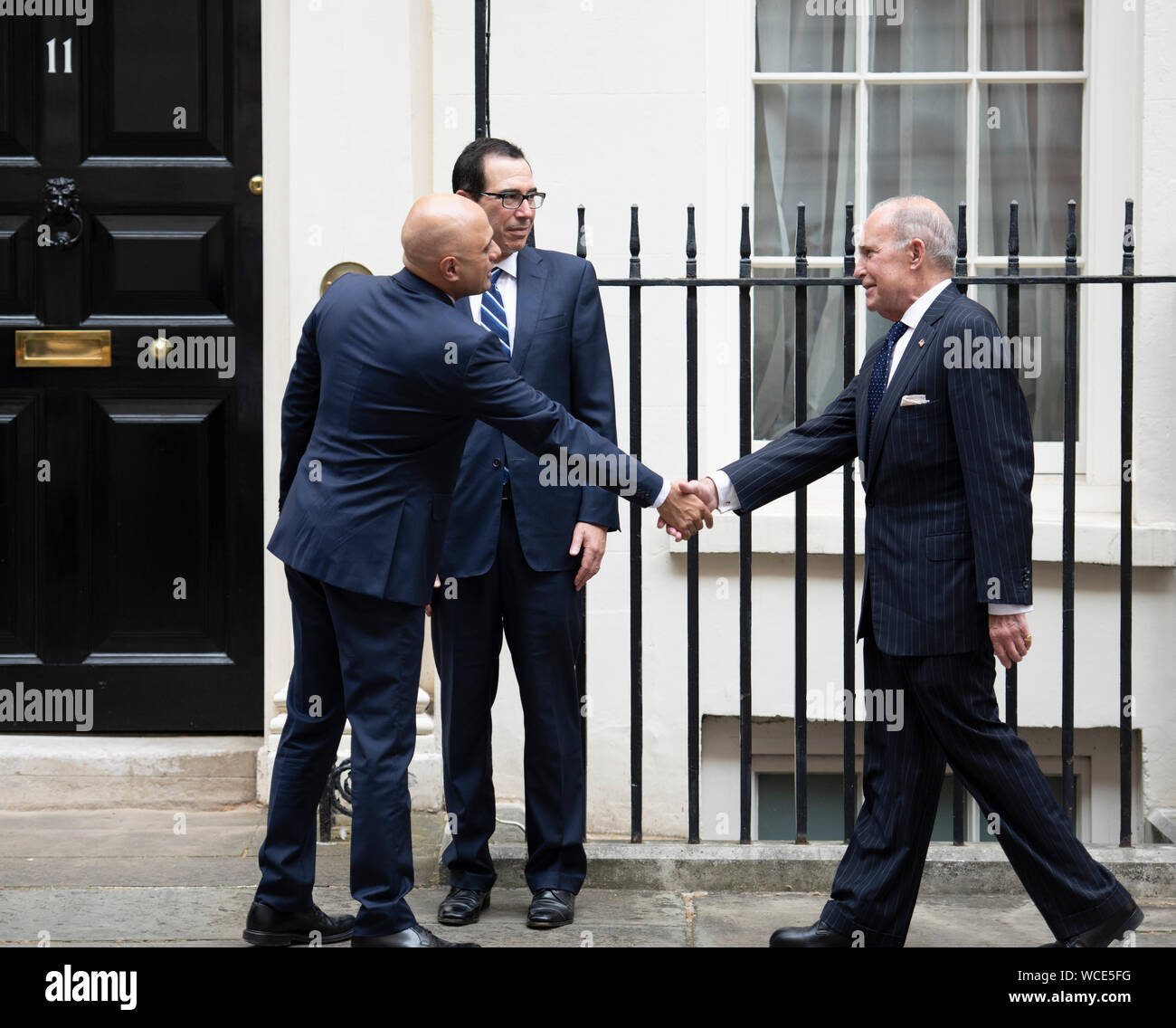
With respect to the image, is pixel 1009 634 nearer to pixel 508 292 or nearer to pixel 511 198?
pixel 508 292

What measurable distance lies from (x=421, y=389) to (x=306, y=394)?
0.43 m

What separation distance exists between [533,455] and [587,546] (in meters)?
0.29

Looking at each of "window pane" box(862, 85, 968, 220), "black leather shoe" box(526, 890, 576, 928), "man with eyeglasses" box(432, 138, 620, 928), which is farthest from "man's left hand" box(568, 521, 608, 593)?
"window pane" box(862, 85, 968, 220)

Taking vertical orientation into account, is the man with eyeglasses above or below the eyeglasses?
below

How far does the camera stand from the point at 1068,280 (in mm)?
4496

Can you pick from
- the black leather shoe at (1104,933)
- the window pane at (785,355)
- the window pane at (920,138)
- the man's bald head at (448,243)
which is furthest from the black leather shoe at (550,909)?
the window pane at (920,138)

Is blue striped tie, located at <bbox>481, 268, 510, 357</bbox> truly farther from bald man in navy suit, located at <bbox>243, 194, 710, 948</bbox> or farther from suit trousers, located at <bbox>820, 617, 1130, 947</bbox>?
suit trousers, located at <bbox>820, 617, 1130, 947</bbox>

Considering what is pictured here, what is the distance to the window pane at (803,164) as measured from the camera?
18.7 feet

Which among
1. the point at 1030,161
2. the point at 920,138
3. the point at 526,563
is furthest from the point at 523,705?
the point at 1030,161

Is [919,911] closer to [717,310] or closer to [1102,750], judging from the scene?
[1102,750]

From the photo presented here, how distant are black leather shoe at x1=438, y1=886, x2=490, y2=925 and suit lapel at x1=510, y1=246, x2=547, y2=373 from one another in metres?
1.46

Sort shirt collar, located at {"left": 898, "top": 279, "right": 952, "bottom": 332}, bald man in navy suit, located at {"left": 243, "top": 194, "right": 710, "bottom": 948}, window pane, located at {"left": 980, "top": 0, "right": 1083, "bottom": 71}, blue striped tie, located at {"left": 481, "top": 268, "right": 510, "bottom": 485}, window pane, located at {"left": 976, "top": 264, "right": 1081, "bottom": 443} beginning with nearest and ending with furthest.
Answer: bald man in navy suit, located at {"left": 243, "top": 194, "right": 710, "bottom": 948}
shirt collar, located at {"left": 898, "top": 279, "right": 952, "bottom": 332}
blue striped tie, located at {"left": 481, "top": 268, "right": 510, "bottom": 485}
window pane, located at {"left": 980, "top": 0, "right": 1083, "bottom": 71}
window pane, located at {"left": 976, "top": 264, "right": 1081, "bottom": 443}

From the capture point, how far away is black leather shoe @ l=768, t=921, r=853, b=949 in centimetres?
396
